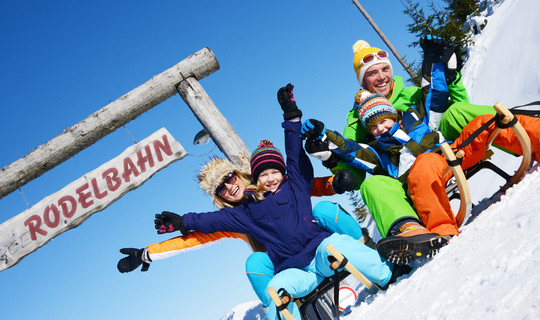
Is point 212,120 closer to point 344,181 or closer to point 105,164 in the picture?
point 105,164

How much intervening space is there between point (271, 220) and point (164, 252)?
0.95m

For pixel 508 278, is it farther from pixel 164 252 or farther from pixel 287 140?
pixel 164 252

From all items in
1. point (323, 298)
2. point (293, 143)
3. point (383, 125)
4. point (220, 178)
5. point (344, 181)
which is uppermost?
point (220, 178)

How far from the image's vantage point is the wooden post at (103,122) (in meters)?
3.50

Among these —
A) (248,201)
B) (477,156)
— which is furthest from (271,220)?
(477,156)

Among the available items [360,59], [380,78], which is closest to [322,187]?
[380,78]

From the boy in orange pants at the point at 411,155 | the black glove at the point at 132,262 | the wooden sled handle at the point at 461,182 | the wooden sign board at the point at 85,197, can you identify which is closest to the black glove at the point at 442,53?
the boy in orange pants at the point at 411,155

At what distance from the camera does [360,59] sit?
3.32 metres

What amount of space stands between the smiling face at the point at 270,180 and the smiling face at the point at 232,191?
0.22 m

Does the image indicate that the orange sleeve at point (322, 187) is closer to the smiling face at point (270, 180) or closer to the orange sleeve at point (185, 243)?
the smiling face at point (270, 180)

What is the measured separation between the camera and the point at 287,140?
9.43ft

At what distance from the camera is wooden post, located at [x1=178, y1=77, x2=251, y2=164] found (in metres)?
3.43

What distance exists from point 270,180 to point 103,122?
5.54 feet

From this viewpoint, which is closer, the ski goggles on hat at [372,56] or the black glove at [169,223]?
the black glove at [169,223]
